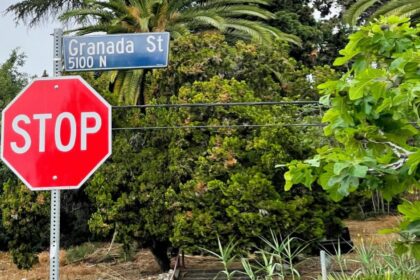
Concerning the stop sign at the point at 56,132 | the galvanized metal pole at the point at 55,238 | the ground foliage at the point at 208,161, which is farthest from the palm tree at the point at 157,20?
the galvanized metal pole at the point at 55,238

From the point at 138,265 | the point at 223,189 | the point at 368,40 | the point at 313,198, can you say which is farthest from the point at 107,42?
the point at 138,265

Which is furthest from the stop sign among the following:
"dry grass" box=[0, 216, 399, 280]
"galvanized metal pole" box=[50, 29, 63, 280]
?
"dry grass" box=[0, 216, 399, 280]

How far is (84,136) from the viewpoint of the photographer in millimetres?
3686

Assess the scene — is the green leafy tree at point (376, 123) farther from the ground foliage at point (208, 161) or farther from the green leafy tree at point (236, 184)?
the ground foliage at point (208, 161)

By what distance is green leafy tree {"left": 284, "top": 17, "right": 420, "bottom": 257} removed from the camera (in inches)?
Answer: 126

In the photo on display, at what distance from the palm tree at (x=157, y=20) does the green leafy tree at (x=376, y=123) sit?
11.4 metres

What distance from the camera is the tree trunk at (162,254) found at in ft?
43.2

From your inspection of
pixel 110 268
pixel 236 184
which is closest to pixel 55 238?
pixel 236 184

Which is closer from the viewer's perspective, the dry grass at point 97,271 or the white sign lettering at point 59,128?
the white sign lettering at point 59,128

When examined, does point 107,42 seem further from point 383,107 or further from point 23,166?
point 383,107

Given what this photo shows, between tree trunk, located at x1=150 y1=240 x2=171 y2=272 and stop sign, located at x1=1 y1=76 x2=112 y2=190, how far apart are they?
9645mm

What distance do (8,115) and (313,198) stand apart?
881 centimetres

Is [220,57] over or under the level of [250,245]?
over

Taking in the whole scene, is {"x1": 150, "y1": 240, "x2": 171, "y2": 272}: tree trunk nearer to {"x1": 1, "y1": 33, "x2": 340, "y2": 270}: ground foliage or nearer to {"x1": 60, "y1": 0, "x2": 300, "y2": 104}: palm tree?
{"x1": 1, "y1": 33, "x2": 340, "y2": 270}: ground foliage
